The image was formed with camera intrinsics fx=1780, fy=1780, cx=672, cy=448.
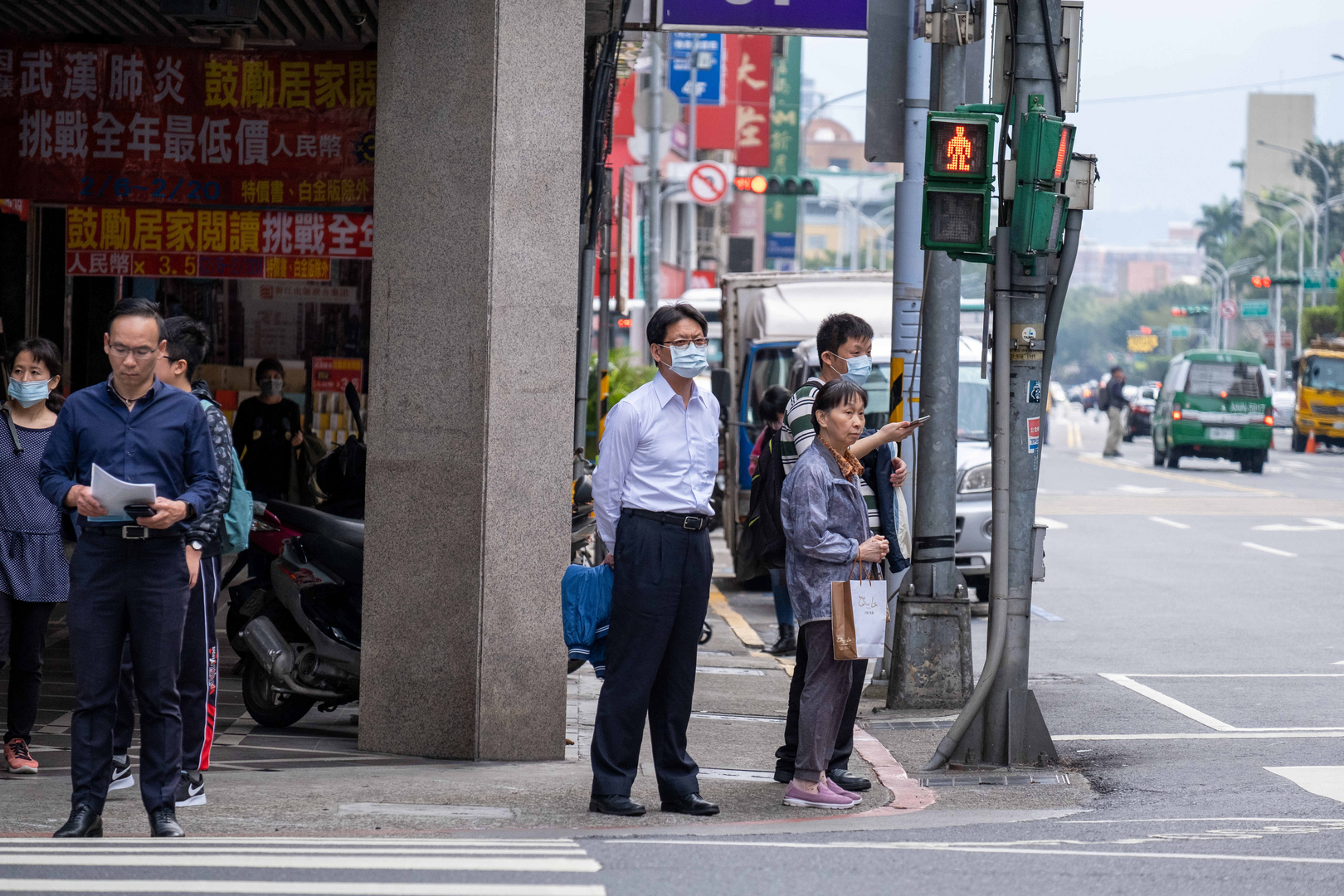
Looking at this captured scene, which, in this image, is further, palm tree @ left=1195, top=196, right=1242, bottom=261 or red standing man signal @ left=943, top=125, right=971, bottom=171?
palm tree @ left=1195, top=196, right=1242, bottom=261

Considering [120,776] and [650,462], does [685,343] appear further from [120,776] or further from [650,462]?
[120,776]

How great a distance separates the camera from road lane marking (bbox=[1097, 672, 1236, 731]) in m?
9.59

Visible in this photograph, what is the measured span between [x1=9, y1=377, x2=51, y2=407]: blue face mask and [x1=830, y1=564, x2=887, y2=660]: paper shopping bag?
336 centimetres

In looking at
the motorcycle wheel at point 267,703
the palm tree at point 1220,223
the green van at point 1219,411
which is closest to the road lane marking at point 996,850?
the motorcycle wheel at point 267,703

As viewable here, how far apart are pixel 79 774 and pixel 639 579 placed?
6.95 ft

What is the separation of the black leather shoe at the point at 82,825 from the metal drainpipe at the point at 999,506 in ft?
12.5

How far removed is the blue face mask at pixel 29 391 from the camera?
7363 mm

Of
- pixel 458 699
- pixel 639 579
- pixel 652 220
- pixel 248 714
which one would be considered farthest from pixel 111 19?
pixel 652 220

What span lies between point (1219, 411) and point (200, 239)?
2901 centimetres

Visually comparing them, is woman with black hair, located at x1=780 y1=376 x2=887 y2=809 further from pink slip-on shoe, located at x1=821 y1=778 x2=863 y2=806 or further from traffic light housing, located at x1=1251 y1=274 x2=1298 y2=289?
traffic light housing, located at x1=1251 y1=274 x2=1298 y2=289

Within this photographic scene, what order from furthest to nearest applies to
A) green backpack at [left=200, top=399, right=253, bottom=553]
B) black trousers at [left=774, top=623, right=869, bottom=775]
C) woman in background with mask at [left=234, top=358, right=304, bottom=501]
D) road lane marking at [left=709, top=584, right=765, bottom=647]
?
1. road lane marking at [left=709, top=584, right=765, bottom=647]
2. woman in background with mask at [left=234, top=358, right=304, bottom=501]
3. black trousers at [left=774, top=623, right=869, bottom=775]
4. green backpack at [left=200, top=399, right=253, bottom=553]

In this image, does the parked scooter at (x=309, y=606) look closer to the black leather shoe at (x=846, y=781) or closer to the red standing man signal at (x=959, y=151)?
the black leather shoe at (x=846, y=781)

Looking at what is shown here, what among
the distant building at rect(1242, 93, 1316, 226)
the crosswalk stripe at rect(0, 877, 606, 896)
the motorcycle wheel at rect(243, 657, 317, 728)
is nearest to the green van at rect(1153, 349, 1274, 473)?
the motorcycle wheel at rect(243, 657, 317, 728)

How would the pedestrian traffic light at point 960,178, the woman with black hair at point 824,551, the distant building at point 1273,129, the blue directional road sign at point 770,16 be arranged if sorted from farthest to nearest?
the distant building at point 1273,129 < the blue directional road sign at point 770,16 < the pedestrian traffic light at point 960,178 < the woman with black hair at point 824,551
